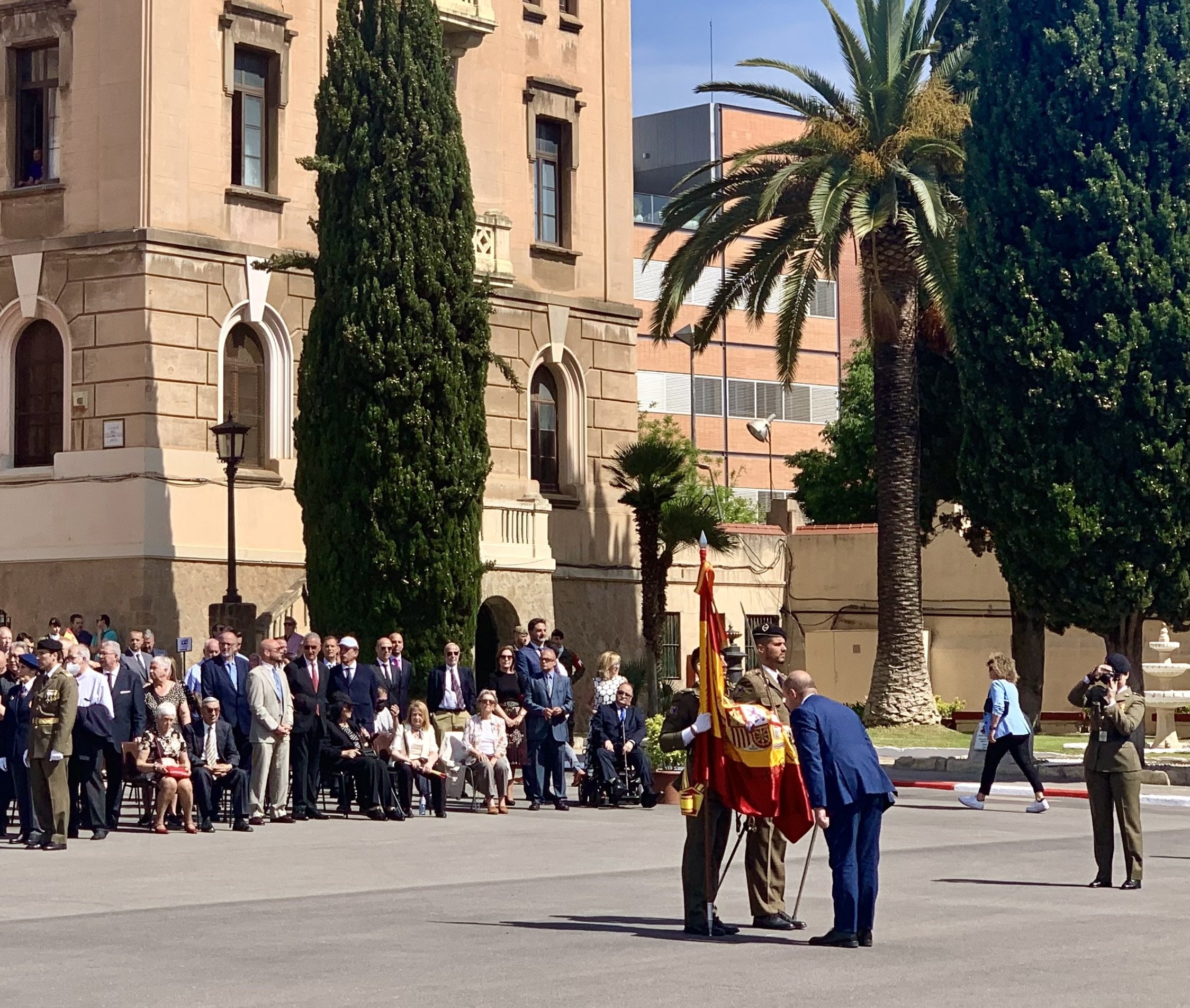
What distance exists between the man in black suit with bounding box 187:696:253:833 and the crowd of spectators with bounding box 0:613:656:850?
0.02m

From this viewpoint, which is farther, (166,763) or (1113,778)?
(166,763)

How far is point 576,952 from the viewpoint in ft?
38.4

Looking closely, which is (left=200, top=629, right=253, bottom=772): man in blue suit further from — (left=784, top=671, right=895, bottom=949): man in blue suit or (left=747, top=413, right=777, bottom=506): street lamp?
(left=747, top=413, right=777, bottom=506): street lamp

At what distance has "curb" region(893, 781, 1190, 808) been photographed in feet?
82.2

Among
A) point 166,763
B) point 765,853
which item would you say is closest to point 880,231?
point 166,763

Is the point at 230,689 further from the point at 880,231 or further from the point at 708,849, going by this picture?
the point at 880,231

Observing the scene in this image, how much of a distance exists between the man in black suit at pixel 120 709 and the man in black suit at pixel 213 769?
2.00 ft

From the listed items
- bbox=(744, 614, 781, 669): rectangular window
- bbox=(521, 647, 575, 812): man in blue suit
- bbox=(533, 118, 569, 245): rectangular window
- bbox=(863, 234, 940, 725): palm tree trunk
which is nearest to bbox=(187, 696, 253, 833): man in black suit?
bbox=(521, 647, 575, 812): man in blue suit

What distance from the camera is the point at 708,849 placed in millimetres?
12680

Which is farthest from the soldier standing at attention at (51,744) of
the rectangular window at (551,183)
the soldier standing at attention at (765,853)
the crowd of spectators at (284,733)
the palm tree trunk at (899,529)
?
the rectangular window at (551,183)

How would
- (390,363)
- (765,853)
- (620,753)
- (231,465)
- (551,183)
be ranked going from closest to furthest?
(765,853) < (620,753) < (231,465) < (390,363) < (551,183)

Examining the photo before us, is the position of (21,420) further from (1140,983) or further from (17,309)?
(1140,983)

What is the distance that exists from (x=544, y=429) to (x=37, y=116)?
1065 centimetres

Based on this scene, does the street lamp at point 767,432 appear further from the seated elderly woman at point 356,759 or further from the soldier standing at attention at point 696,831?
the soldier standing at attention at point 696,831
